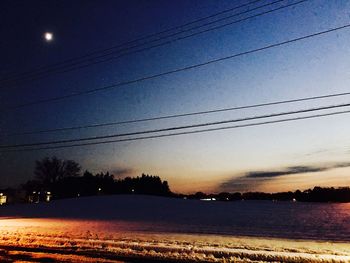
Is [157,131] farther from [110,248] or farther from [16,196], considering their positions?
[16,196]

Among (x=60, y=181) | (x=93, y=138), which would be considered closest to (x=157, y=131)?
(x=93, y=138)

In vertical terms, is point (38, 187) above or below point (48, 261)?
above

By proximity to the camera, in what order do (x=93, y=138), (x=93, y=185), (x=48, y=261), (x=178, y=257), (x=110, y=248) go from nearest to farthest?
(x=48, y=261) → (x=178, y=257) → (x=110, y=248) → (x=93, y=138) → (x=93, y=185)

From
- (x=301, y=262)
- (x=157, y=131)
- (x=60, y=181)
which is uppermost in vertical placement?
(x=60, y=181)

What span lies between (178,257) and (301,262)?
4.09m

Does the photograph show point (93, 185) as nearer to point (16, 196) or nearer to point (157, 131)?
point (16, 196)

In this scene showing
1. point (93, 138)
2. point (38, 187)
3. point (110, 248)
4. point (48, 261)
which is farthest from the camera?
point (38, 187)

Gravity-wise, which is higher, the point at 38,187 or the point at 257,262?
the point at 38,187

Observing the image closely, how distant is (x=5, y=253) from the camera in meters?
13.8

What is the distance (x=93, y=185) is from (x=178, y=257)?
112 m

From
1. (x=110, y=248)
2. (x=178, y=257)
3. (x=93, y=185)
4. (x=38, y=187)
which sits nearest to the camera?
(x=178, y=257)

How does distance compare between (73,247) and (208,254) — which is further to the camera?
(73,247)

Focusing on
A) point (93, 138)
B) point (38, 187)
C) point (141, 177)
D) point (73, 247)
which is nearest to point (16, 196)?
point (38, 187)

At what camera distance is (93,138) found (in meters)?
26.8
